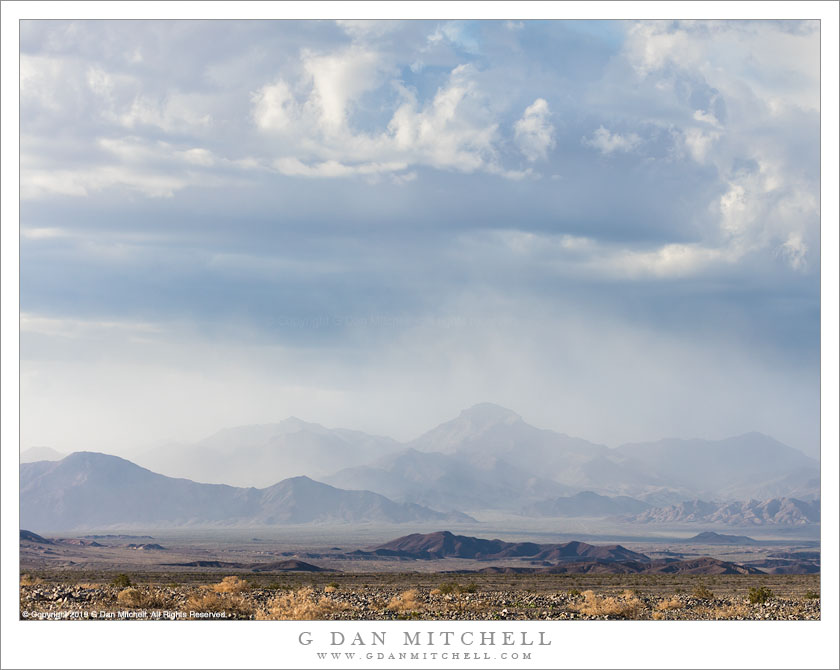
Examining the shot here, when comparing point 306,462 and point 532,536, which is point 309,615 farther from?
point 306,462

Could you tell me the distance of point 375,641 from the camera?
19.0 metres

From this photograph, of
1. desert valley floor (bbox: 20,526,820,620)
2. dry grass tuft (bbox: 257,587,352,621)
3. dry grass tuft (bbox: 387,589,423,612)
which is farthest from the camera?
dry grass tuft (bbox: 387,589,423,612)

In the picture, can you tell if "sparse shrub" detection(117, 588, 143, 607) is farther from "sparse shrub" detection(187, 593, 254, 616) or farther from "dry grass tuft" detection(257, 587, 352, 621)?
"dry grass tuft" detection(257, 587, 352, 621)

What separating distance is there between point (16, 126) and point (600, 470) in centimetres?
18247

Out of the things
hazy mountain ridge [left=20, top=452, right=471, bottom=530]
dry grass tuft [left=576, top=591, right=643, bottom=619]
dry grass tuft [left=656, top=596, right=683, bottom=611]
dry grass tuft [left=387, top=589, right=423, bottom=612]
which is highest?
dry grass tuft [left=576, top=591, right=643, bottom=619]

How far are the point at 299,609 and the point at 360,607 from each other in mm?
2893

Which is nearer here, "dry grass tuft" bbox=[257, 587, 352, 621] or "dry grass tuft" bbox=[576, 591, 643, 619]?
"dry grass tuft" bbox=[257, 587, 352, 621]

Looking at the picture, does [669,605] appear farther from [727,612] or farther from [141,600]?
[141,600]

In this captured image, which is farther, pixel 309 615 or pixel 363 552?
pixel 363 552

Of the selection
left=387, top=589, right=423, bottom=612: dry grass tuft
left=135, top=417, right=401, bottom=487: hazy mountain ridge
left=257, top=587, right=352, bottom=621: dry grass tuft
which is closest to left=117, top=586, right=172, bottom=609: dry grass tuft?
left=257, top=587, right=352, bottom=621: dry grass tuft

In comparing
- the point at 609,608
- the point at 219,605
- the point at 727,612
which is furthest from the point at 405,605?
the point at 727,612

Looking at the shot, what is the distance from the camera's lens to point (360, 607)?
77.5 ft

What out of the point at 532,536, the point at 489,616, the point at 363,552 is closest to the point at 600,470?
the point at 532,536

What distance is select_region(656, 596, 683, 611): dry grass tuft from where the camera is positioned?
82.3 ft
